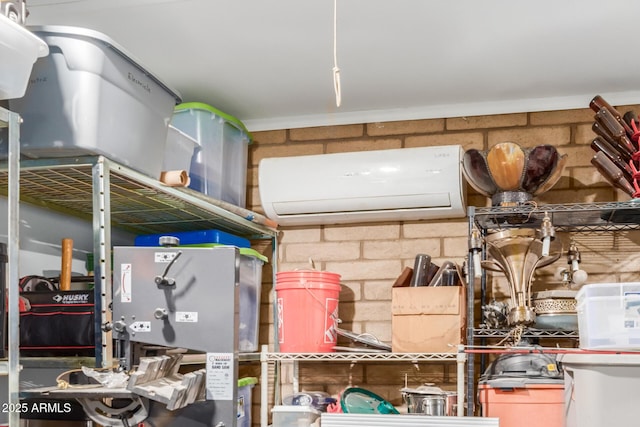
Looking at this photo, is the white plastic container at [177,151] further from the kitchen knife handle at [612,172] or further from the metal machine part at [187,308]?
the kitchen knife handle at [612,172]

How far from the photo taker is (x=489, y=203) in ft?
12.1

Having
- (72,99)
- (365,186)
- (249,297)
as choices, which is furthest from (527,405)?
(72,99)

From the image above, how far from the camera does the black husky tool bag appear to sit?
2.59 metres

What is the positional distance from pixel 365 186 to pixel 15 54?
1905mm

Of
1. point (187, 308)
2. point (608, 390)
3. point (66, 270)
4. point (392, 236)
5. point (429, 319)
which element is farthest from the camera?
point (392, 236)

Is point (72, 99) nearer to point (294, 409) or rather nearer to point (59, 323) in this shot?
point (59, 323)

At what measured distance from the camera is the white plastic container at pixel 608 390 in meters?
2.54

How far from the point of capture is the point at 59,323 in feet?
8.57

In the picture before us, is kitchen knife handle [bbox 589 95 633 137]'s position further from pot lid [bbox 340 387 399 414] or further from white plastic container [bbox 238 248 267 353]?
white plastic container [bbox 238 248 267 353]

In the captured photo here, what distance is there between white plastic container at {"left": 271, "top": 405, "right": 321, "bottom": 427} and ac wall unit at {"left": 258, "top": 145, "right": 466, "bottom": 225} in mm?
943

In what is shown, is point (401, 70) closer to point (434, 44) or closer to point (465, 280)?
point (434, 44)

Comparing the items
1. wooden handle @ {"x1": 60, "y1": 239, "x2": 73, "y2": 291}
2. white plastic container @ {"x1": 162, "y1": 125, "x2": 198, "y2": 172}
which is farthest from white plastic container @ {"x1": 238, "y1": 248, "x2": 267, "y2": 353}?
wooden handle @ {"x1": 60, "y1": 239, "x2": 73, "y2": 291}

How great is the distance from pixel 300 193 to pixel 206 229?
0.53 meters

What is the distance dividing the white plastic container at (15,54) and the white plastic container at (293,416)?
1.81m
